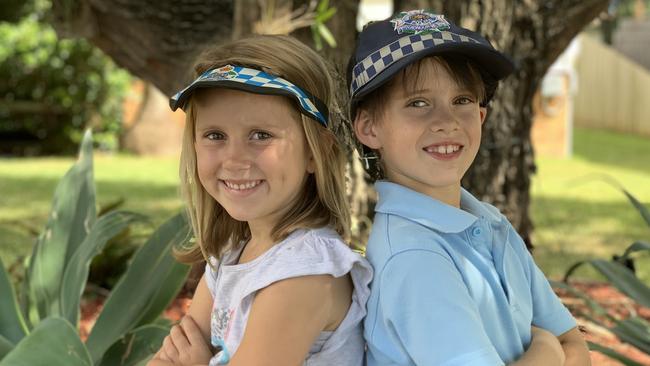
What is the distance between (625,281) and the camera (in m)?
3.18

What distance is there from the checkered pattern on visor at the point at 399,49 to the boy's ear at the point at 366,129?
0.08 metres

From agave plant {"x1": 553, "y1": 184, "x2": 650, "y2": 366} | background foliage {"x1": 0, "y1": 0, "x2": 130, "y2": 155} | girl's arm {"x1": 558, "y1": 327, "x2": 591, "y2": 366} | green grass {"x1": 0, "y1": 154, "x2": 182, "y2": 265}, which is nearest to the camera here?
girl's arm {"x1": 558, "y1": 327, "x2": 591, "y2": 366}

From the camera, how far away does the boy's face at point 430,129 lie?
195 centimetres

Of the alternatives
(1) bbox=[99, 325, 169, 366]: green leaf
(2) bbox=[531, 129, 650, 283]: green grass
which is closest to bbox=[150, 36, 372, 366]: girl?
(1) bbox=[99, 325, 169, 366]: green leaf

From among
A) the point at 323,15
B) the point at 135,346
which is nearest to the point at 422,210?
the point at 135,346

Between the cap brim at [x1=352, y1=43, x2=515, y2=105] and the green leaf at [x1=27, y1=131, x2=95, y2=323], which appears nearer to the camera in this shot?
the cap brim at [x1=352, y1=43, x2=515, y2=105]

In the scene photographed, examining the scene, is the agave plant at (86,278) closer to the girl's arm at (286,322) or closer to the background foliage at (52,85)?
the girl's arm at (286,322)

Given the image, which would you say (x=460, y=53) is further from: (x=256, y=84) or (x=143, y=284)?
(x=143, y=284)

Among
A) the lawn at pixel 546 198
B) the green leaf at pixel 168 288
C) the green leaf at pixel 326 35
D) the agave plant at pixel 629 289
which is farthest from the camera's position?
the lawn at pixel 546 198

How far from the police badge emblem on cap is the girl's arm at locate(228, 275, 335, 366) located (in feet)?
1.66

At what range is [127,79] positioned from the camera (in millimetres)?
13938

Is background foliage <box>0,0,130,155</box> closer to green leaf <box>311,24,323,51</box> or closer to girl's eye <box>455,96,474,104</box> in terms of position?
green leaf <box>311,24,323,51</box>

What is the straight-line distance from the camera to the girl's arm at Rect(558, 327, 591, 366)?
82.3 inches

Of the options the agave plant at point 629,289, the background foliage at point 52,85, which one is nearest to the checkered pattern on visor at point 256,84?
the agave plant at point 629,289
